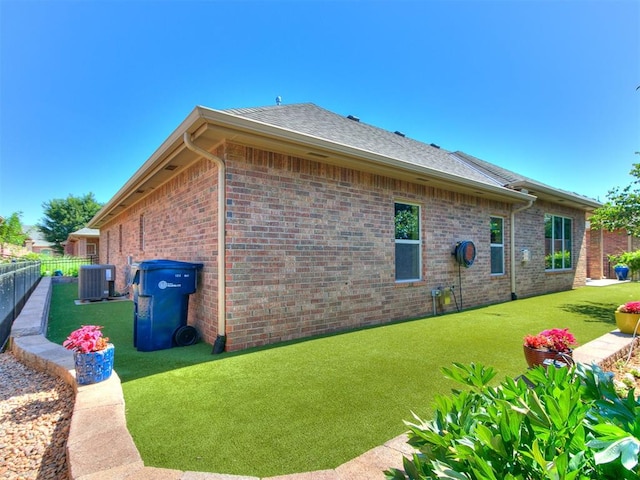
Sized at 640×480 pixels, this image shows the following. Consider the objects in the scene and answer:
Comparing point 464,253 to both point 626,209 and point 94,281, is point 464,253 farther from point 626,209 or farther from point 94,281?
point 94,281

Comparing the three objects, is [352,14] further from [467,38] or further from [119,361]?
[119,361]

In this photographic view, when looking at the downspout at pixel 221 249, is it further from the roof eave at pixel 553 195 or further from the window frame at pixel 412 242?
the roof eave at pixel 553 195

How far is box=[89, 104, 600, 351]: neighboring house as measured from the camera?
4.80 metres

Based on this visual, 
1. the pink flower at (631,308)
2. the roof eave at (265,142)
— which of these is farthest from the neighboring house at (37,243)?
the pink flower at (631,308)

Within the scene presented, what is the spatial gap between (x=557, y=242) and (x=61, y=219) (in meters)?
50.4

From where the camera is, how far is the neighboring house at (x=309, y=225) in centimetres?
480

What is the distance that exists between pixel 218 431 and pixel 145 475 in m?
0.72

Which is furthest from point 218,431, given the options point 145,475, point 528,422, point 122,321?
point 122,321

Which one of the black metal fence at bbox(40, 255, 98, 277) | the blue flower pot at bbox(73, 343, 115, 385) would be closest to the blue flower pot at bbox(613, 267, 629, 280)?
the blue flower pot at bbox(73, 343, 115, 385)

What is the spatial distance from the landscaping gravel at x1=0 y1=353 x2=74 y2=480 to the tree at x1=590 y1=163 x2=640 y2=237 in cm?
1090

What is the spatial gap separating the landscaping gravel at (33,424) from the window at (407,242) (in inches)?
228

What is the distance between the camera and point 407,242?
7262 millimetres

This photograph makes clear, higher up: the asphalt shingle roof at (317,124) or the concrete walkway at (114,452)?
the asphalt shingle roof at (317,124)

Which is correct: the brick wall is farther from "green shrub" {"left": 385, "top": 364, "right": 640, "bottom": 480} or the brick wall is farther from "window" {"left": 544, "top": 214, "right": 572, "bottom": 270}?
"window" {"left": 544, "top": 214, "right": 572, "bottom": 270}
